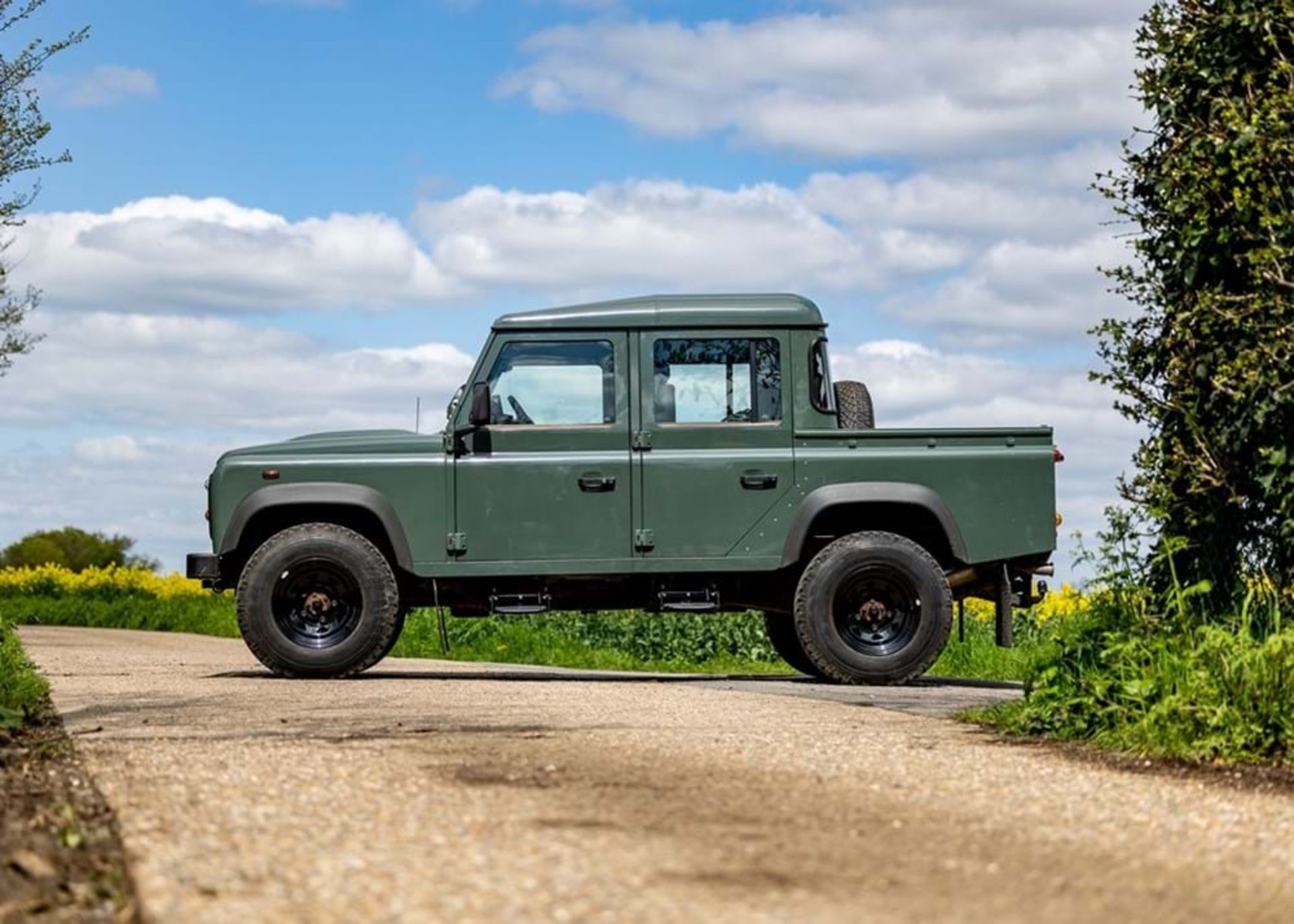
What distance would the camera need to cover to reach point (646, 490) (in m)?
11.9

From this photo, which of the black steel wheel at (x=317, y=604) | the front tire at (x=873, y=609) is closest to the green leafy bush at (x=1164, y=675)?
the front tire at (x=873, y=609)

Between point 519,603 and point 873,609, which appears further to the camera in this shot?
point 519,603

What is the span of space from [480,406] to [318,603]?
5.94 feet

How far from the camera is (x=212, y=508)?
39.5 ft

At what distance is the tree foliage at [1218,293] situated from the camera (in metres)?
7.64

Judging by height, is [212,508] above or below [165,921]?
above

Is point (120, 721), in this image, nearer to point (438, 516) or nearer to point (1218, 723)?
point (438, 516)

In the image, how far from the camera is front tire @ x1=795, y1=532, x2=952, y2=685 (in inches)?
464

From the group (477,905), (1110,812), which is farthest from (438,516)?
(477,905)

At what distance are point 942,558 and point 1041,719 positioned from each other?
4174mm

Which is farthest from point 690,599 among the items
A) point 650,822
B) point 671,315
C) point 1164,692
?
point 650,822

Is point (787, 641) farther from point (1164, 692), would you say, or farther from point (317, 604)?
point (1164, 692)

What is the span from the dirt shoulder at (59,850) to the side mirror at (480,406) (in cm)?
537

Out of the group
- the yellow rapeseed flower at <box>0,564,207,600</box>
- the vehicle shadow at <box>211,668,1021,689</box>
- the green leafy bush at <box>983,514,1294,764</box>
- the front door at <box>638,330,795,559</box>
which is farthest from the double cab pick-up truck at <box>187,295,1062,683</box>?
the yellow rapeseed flower at <box>0,564,207,600</box>
